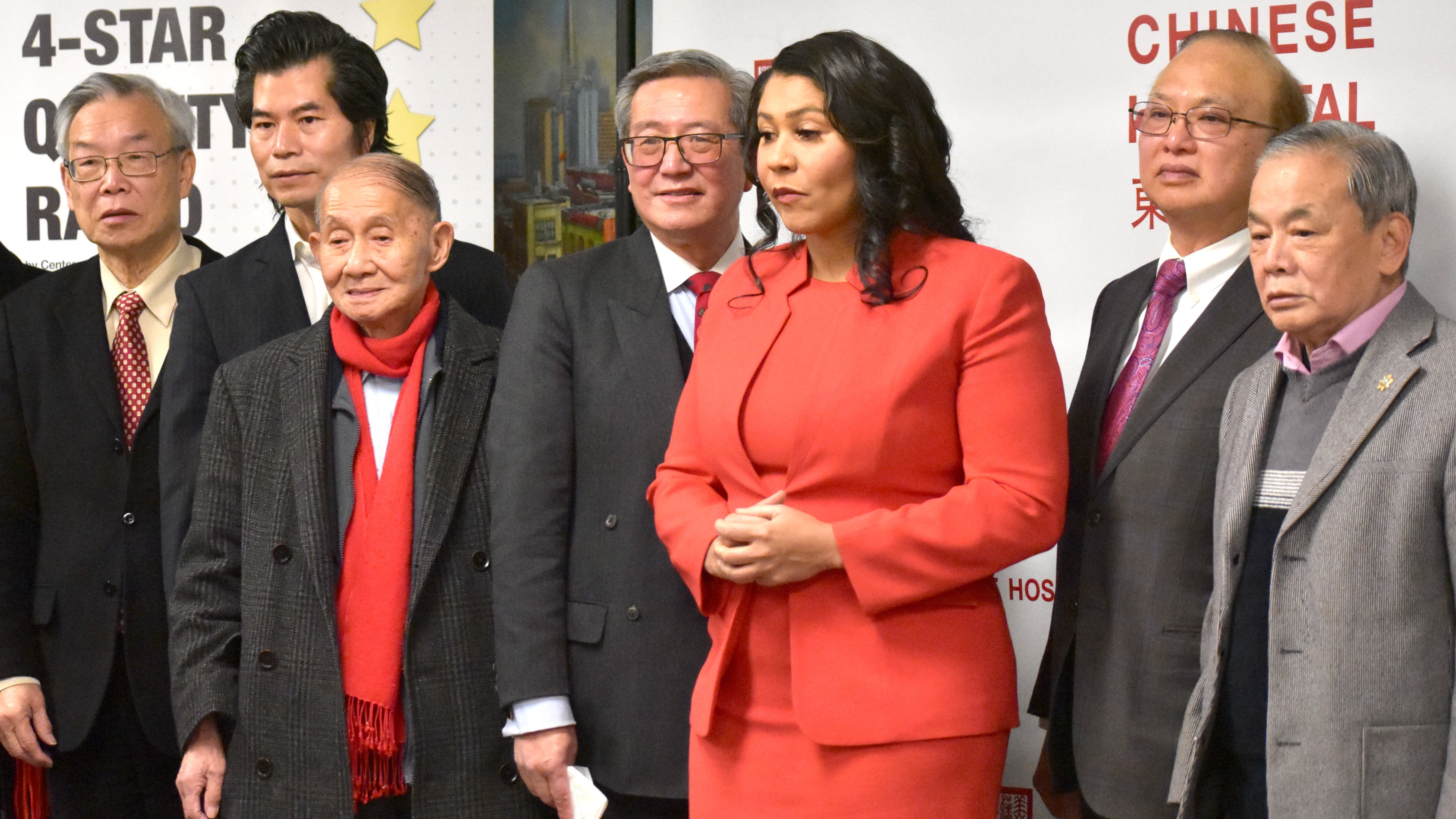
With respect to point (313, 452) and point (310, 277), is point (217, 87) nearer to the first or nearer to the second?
point (310, 277)

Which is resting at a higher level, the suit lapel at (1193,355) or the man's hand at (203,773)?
the suit lapel at (1193,355)

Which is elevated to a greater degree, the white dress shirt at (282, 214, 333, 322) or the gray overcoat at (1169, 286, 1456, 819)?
the white dress shirt at (282, 214, 333, 322)

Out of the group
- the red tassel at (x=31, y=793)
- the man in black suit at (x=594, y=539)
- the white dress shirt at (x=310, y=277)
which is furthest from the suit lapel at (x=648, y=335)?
the red tassel at (x=31, y=793)

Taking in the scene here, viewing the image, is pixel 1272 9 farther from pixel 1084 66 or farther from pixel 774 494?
pixel 774 494

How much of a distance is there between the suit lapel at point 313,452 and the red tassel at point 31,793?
1112 millimetres

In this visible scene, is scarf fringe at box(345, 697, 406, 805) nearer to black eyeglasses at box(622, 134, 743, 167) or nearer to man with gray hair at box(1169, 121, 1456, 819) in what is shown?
black eyeglasses at box(622, 134, 743, 167)

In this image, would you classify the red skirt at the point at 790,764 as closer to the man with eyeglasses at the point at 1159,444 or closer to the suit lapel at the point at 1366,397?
the man with eyeglasses at the point at 1159,444

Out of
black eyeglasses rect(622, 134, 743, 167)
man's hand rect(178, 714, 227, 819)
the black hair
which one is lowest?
man's hand rect(178, 714, 227, 819)

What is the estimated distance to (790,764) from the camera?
1922 millimetres

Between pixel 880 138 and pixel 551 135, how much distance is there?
183 cm

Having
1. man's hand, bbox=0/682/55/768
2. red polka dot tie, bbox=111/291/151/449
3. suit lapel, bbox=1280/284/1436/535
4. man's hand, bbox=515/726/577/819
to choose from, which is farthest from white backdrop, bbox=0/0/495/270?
suit lapel, bbox=1280/284/1436/535

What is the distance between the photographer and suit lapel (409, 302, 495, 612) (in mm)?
2295

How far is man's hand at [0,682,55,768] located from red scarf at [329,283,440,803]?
893mm

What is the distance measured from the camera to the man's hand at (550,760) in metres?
2.21
